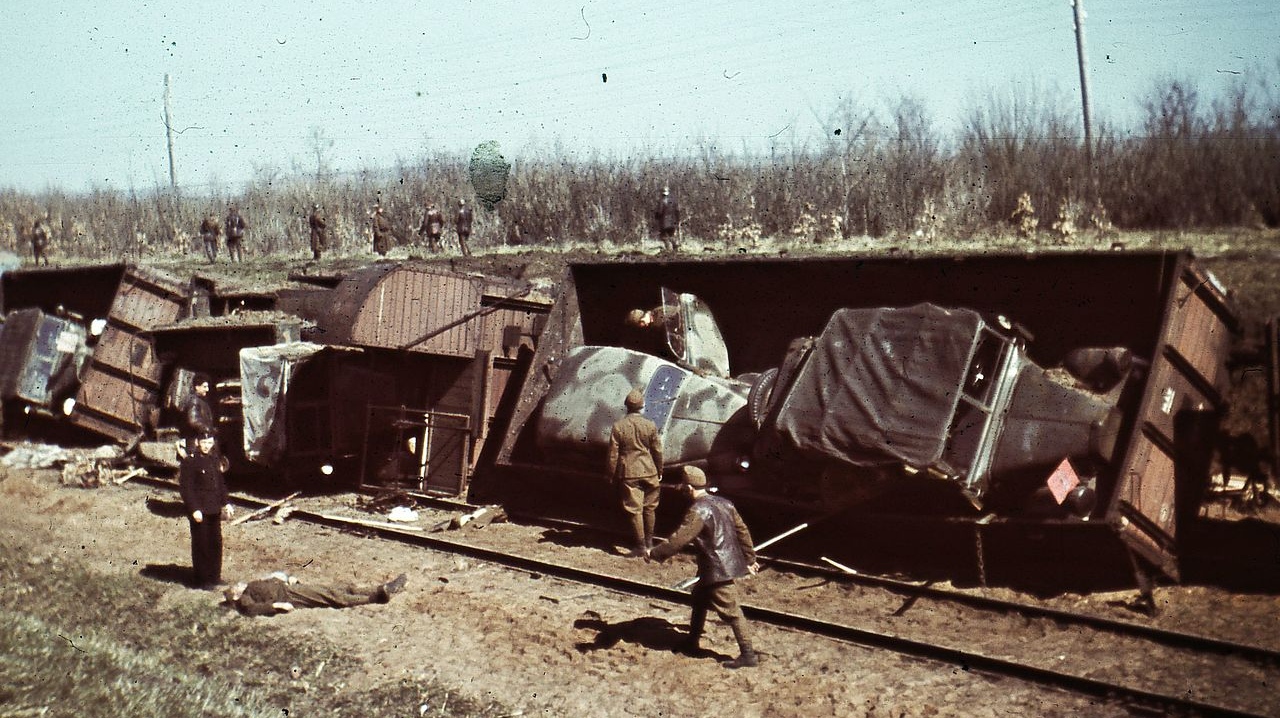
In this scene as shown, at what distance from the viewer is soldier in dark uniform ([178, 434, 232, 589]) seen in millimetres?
A: 10820

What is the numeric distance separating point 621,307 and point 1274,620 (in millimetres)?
10195

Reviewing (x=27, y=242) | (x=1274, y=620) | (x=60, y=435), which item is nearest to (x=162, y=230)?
(x=27, y=242)

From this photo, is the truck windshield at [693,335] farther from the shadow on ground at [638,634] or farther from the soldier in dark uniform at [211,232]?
the soldier in dark uniform at [211,232]

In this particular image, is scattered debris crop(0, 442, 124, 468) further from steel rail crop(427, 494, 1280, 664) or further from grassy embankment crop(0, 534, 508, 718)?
steel rail crop(427, 494, 1280, 664)

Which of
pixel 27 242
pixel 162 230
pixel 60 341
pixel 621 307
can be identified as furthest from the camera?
pixel 162 230

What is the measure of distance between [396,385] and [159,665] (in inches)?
325

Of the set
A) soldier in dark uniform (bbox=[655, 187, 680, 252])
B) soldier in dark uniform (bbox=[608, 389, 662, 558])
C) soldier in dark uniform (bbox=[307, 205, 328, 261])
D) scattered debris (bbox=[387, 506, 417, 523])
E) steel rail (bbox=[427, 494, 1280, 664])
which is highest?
soldier in dark uniform (bbox=[307, 205, 328, 261])

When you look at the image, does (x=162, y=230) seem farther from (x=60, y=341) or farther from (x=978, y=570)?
(x=978, y=570)

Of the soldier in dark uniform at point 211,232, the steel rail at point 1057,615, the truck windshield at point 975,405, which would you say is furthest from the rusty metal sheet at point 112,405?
the soldier in dark uniform at point 211,232

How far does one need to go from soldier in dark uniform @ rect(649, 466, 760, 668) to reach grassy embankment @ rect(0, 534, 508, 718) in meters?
1.89

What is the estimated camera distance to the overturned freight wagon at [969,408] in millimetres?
10508

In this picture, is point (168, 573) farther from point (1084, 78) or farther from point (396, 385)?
point (1084, 78)

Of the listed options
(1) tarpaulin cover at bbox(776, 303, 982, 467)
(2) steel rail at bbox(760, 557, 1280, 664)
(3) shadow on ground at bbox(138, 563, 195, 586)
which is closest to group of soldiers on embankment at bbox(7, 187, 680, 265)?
(1) tarpaulin cover at bbox(776, 303, 982, 467)

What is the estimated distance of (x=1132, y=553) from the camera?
10117mm
